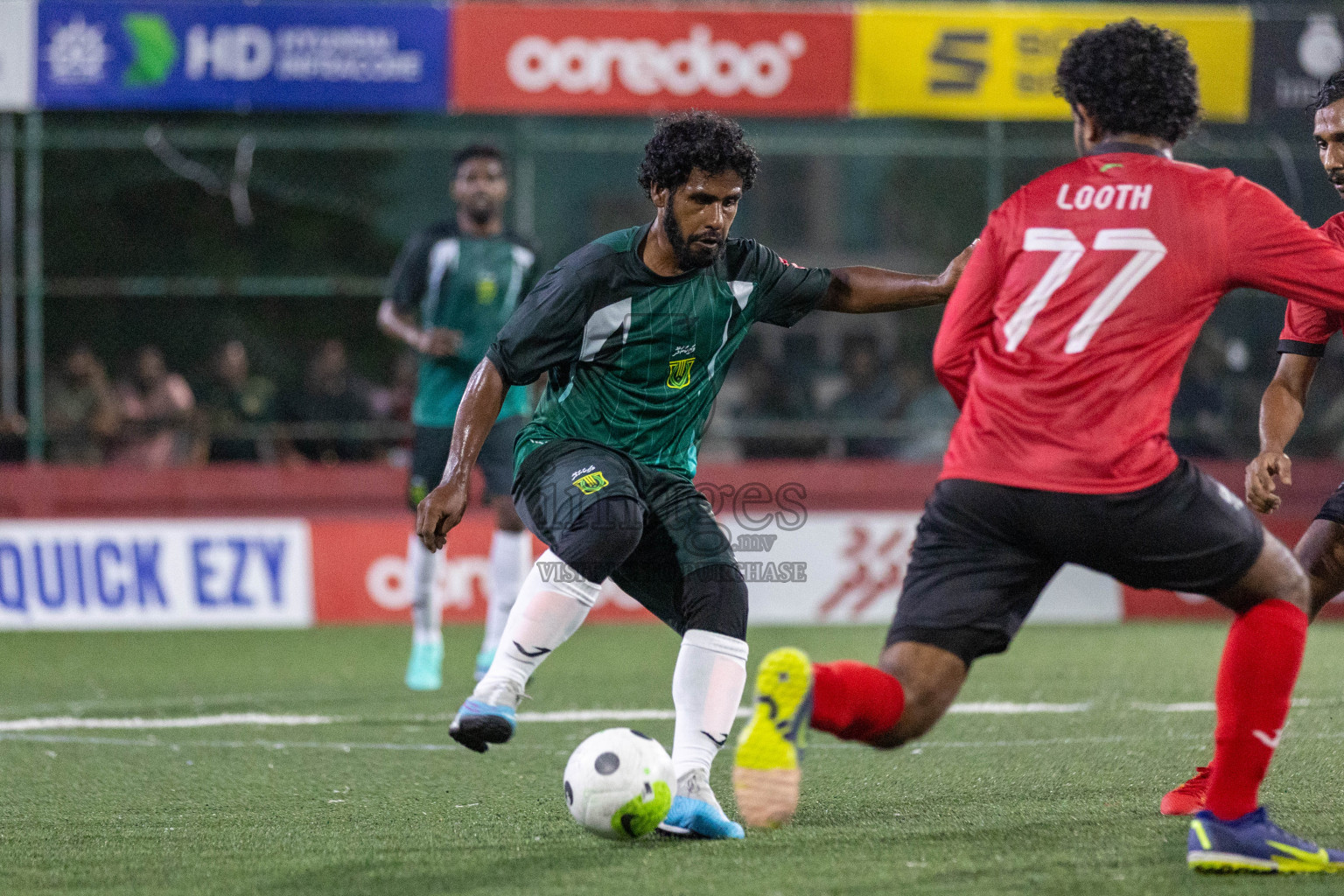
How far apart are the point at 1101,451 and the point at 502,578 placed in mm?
4928

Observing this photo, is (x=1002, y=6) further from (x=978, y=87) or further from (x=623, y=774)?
(x=623, y=774)

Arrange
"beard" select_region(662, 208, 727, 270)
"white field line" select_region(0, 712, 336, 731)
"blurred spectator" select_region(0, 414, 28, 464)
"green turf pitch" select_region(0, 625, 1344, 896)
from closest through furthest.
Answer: "green turf pitch" select_region(0, 625, 1344, 896) < "beard" select_region(662, 208, 727, 270) < "white field line" select_region(0, 712, 336, 731) < "blurred spectator" select_region(0, 414, 28, 464)

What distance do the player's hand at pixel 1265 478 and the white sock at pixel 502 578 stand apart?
431cm

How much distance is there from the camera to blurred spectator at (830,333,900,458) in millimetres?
13328

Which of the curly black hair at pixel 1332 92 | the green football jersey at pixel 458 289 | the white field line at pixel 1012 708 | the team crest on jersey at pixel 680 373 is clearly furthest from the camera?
the green football jersey at pixel 458 289

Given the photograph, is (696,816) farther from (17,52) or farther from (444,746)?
(17,52)

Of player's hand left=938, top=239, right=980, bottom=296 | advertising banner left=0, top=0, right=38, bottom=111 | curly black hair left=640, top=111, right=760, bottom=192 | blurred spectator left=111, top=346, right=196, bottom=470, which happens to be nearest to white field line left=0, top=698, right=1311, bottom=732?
player's hand left=938, top=239, right=980, bottom=296

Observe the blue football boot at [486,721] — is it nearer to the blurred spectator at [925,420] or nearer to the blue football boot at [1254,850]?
the blue football boot at [1254,850]

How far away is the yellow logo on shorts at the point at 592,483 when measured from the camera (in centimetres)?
449

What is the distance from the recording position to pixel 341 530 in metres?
11.9

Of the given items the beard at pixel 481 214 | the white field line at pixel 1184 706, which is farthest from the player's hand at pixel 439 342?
the white field line at pixel 1184 706

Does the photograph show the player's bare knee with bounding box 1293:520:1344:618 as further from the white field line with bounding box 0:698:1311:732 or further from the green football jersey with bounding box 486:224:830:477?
the white field line with bounding box 0:698:1311:732

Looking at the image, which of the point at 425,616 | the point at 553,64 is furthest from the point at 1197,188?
the point at 553,64

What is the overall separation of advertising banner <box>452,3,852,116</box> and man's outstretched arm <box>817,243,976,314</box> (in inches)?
322
